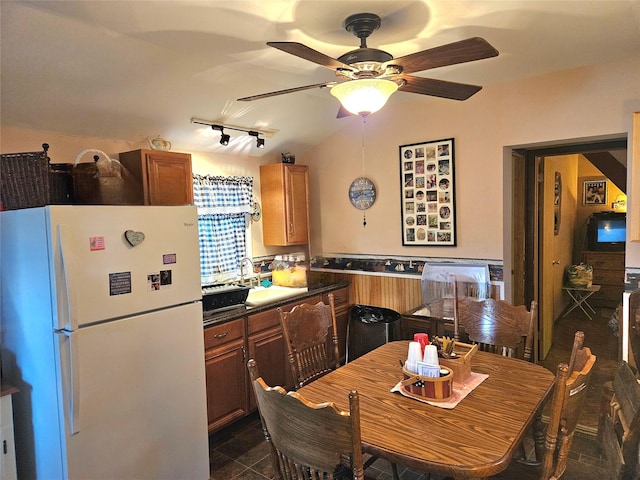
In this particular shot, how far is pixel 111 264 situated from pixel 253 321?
51.9 inches

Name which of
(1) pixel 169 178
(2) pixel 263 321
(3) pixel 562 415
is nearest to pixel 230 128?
(1) pixel 169 178

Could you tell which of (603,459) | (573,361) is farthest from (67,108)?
(603,459)

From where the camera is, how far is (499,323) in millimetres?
2473

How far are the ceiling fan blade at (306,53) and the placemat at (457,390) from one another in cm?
142

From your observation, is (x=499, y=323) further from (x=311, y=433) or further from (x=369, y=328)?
(x=311, y=433)

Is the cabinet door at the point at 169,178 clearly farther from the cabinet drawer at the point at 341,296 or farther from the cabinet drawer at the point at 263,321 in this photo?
the cabinet drawer at the point at 341,296

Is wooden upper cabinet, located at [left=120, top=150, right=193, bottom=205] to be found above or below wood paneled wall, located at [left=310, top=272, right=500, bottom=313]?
above

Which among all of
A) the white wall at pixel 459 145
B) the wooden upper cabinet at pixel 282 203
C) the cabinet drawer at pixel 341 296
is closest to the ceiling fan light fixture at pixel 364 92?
the white wall at pixel 459 145

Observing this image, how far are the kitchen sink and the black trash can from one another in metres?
0.57

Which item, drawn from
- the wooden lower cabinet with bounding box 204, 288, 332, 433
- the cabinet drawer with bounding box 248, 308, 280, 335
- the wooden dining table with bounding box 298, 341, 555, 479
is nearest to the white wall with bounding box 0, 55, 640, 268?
the cabinet drawer with bounding box 248, 308, 280, 335

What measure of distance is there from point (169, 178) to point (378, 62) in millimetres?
1727

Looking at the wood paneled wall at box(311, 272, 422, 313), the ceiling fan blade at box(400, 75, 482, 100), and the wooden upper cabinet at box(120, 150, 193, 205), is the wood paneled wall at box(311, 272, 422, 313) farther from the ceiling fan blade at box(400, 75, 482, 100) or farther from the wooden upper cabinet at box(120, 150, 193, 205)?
the ceiling fan blade at box(400, 75, 482, 100)

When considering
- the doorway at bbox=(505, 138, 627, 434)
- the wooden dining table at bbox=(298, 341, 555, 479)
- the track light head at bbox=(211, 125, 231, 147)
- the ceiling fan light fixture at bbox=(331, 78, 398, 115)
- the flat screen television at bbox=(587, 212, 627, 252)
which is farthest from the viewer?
the flat screen television at bbox=(587, 212, 627, 252)

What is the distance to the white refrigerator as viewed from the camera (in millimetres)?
1895
